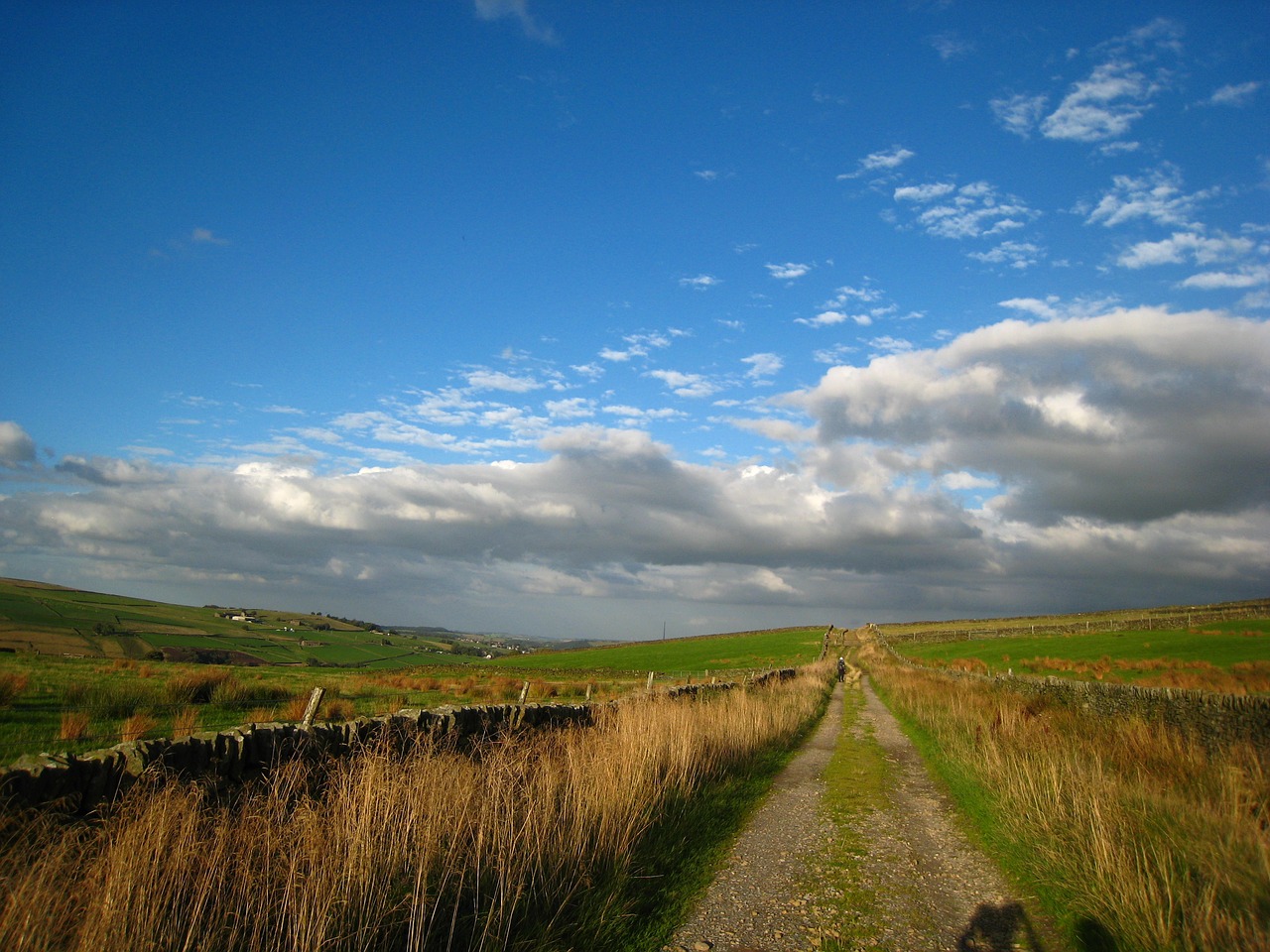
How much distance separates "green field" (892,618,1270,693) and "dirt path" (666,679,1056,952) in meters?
18.1

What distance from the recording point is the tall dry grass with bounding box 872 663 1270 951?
4309mm

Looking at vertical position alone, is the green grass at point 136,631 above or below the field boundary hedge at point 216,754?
below

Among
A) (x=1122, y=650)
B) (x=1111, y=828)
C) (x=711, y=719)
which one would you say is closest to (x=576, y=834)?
(x=1111, y=828)

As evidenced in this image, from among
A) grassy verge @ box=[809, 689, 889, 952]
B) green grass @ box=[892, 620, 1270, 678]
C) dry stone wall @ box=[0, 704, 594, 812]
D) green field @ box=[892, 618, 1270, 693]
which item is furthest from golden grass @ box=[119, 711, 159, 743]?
green grass @ box=[892, 620, 1270, 678]

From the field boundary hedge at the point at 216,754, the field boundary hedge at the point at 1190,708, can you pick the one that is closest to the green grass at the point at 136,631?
the field boundary hedge at the point at 216,754

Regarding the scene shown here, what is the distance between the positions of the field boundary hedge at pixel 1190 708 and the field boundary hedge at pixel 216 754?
8958 millimetres

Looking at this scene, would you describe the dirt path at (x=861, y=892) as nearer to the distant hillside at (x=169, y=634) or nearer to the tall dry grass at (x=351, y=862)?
the tall dry grass at (x=351, y=862)

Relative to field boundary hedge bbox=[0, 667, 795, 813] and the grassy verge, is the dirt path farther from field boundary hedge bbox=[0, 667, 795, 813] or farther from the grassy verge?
field boundary hedge bbox=[0, 667, 795, 813]

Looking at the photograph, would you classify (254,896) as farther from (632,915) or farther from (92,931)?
(632,915)

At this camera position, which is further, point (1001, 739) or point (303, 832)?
point (1001, 739)

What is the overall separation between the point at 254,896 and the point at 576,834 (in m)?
2.80

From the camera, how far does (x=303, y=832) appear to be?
4672 millimetres

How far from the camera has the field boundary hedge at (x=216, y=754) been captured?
4.59 meters

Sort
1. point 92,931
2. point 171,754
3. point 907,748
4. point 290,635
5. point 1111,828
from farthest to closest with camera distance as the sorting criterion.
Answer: point 290,635 < point 907,748 < point 1111,828 < point 171,754 < point 92,931
